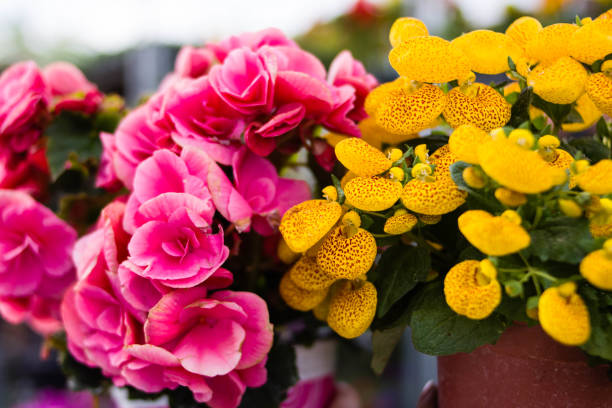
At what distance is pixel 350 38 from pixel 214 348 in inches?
45.6

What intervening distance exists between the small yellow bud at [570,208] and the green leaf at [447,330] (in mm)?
78

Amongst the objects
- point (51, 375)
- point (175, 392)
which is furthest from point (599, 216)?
point (51, 375)

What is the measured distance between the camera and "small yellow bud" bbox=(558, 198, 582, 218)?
9.7 inches

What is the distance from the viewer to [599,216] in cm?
25

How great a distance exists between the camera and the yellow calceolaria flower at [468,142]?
251 mm

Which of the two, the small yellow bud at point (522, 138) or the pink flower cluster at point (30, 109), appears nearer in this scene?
the small yellow bud at point (522, 138)

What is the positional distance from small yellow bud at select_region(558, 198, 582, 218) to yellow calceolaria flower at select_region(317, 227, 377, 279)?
0.10m

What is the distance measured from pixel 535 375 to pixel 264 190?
0.70 ft

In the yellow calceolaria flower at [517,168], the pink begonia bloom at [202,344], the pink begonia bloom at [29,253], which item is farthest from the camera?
the pink begonia bloom at [29,253]

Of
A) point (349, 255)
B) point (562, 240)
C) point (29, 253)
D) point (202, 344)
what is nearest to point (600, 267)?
point (562, 240)

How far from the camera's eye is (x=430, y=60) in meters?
0.29

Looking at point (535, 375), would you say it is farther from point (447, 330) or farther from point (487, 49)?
point (487, 49)

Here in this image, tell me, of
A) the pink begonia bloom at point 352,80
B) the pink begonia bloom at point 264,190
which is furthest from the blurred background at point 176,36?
the pink begonia bloom at point 264,190

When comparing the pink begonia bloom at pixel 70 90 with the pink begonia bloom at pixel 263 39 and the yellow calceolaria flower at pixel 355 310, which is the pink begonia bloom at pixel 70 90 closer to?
the pink begonia bloom at pixel 263 39
